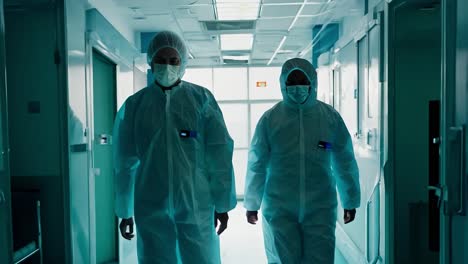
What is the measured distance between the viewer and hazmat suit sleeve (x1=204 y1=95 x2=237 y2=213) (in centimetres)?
189

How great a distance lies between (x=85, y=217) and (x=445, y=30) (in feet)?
7.81

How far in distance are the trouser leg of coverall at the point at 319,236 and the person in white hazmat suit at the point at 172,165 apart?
446mm

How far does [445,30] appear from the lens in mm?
1531

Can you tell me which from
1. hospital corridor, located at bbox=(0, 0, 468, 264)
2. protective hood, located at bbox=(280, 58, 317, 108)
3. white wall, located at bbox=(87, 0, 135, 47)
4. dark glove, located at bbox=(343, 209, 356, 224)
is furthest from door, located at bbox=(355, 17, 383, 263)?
white wall, located at bbox=(87, 0, 135, 47)

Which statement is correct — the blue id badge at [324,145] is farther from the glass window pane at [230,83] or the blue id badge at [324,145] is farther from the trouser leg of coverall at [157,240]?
the glass window pane at [230,83]

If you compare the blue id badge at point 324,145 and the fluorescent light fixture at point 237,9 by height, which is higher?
the fluorescent light fixture at point 237,9

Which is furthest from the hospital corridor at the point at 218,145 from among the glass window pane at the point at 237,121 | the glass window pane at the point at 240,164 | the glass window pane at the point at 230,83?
the glass window pane at the point at 240,164

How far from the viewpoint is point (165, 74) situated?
6.35ft

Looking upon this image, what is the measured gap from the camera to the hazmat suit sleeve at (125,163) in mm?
1929

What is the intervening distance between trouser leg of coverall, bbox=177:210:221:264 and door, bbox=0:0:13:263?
27.5 inches

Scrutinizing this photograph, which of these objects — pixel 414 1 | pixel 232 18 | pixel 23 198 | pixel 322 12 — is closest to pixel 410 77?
pixel 414 1

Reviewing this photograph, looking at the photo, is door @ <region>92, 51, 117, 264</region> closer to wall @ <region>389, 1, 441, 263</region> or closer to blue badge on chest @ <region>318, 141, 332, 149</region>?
blue badge on chest @ <region>318, 141, 332, 149</region>

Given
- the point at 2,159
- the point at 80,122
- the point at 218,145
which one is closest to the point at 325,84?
the point at 80,122

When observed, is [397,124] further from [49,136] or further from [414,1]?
[49,136]
